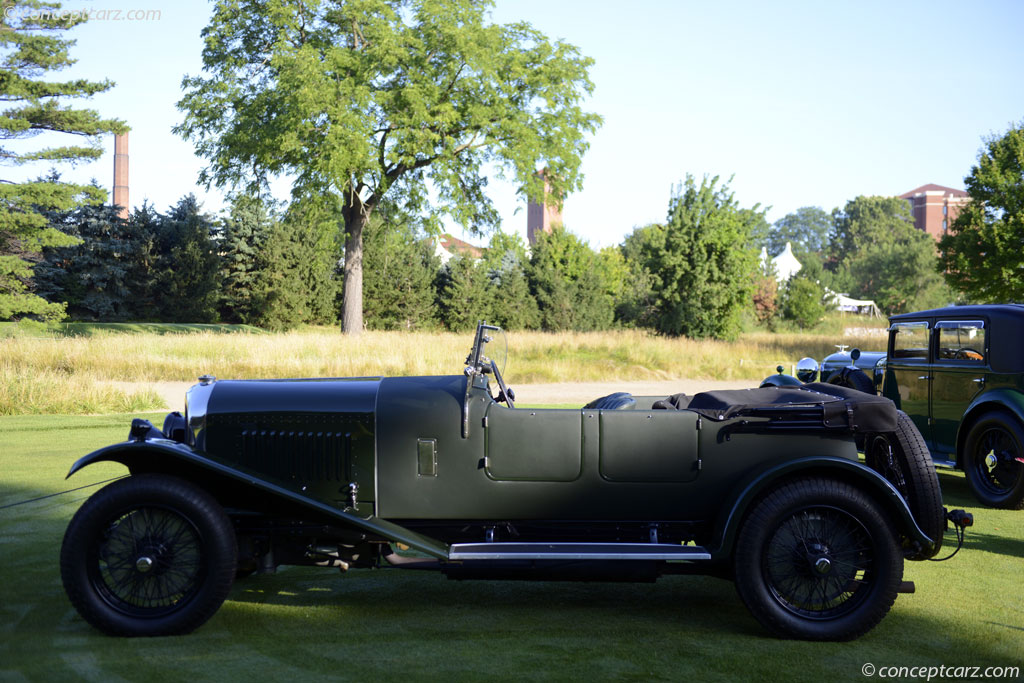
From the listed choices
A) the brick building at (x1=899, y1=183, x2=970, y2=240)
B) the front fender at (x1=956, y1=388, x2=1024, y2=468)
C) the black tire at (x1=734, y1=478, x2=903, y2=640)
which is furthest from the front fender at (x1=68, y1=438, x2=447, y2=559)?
the brick building at (x1=899, y1=183, x2=970, y2=240)

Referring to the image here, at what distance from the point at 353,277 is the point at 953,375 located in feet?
81.2

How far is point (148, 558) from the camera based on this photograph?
12.5 ft

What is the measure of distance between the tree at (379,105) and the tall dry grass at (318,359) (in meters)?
6.50

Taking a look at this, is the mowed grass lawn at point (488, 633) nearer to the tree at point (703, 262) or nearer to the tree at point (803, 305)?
the tree at point (703, 262)

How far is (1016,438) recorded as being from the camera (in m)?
6.72

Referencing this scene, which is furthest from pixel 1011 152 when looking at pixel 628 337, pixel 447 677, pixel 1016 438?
pixel 447 677

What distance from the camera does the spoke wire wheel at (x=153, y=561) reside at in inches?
152

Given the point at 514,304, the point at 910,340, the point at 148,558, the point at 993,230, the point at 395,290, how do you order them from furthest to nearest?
the point at 395,290, the point at 514,304, the point at 993,230, the point at 910,340, the point at 148,558

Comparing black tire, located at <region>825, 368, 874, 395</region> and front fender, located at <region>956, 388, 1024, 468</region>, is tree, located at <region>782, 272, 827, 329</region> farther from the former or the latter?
front fender, located at <region>956, 388, 1024, 468</region>

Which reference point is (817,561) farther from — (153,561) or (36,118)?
(36,118)

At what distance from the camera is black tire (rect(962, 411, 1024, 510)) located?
6.81 meters

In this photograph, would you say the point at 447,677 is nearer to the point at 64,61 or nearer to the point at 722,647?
the point at 722,647

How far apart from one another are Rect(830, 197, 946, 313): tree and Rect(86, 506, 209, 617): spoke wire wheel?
3090cm

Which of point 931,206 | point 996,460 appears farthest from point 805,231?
point 996,460
